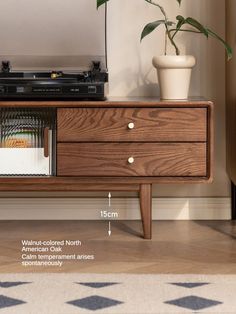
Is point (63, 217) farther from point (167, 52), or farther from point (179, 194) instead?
point (167, 52)

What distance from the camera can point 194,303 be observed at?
1.97 m

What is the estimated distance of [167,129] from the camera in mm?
2885

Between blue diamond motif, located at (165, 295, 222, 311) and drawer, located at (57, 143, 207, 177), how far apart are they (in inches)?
36.2

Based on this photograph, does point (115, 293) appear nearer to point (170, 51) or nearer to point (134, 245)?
point (134, 245)

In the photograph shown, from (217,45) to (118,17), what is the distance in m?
0.40

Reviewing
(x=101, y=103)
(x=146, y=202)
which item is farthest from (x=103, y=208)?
(x=101, y=103)

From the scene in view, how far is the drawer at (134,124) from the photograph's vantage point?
9.44 ft

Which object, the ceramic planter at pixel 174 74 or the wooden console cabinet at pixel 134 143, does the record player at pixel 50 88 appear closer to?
the wooden console cabinet at pixel 134 143

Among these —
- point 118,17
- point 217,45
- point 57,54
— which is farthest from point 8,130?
point 217,45

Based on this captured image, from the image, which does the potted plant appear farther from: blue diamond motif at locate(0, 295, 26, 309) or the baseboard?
blue diamond motif at locate(0, 295, 26, 309)

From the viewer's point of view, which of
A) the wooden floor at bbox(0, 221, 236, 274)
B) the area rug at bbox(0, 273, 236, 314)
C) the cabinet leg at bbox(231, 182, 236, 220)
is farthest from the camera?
the cabinet leg at bbox(231, 182, 236, 220)

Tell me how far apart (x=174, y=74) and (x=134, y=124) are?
267 millimetres

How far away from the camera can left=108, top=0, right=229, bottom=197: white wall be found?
328cm

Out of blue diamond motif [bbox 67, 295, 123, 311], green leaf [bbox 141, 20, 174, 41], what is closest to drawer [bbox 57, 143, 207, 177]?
green leaf [bbox 141, 20, 174, 41]
